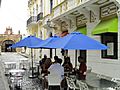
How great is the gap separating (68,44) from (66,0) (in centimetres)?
1126

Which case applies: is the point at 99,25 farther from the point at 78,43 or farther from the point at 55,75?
the point at 78,43

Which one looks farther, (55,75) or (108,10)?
(108,10)

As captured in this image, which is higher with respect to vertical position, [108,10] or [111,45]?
[108,10]

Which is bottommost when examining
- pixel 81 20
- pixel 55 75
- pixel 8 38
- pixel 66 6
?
pixel 55 75

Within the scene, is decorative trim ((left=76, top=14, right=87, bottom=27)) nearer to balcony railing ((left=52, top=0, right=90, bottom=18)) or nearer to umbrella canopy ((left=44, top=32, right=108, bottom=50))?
balcony railing ((left=52, top=0, right=90, bottom=18))

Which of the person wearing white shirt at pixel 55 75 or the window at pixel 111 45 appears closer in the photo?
the person wearing white shirt at pixel 55 75

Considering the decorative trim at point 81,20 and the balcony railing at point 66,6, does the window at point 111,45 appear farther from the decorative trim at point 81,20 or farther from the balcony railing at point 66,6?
the decorative trim at point 81,20

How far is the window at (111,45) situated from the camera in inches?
571

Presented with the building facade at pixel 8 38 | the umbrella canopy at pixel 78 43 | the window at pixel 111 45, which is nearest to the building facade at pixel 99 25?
the window at pixel 111 45

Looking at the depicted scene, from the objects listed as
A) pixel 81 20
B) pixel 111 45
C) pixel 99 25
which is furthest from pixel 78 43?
pixel 81 20

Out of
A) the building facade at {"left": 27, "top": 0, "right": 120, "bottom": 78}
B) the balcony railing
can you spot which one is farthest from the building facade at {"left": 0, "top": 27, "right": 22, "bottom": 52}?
the building facade at {"left": 27, "top": 0, "right": 120, "bottom": 78}

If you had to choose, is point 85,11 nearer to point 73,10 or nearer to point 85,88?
point 73,10

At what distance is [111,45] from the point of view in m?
14.9

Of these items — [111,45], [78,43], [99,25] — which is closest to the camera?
[78,43]
